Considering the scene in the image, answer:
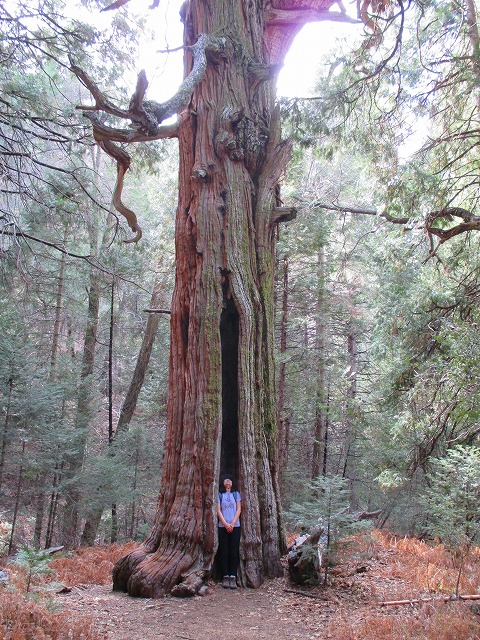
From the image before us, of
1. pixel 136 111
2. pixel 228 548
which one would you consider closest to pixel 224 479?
pixel 228 548

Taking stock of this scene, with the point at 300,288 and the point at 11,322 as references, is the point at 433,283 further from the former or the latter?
the point at 11,322

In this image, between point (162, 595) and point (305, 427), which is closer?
point (162, 595)

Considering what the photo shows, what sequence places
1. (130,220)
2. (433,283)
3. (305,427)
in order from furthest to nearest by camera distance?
(305,427), (433,283), (130,220)

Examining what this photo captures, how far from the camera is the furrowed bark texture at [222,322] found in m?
5.95

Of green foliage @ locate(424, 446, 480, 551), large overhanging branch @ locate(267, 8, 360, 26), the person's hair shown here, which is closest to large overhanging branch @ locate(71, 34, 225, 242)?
large overhanging branch @ locate(267, 8, 360, 26)

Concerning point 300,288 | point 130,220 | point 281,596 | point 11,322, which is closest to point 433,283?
point 300,288

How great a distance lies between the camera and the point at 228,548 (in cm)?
596

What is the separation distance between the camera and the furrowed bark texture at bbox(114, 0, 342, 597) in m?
5.95

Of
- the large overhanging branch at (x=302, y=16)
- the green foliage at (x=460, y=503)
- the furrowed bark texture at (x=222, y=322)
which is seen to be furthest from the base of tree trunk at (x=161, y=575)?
the large overhanging branch at (x=302, y=16)

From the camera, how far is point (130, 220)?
749 cm

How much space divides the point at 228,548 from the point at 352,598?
1418mm

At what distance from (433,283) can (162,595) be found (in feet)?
26.4

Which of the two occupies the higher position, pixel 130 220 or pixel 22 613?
pixel 130 220

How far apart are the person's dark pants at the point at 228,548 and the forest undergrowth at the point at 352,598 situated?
0.29m
